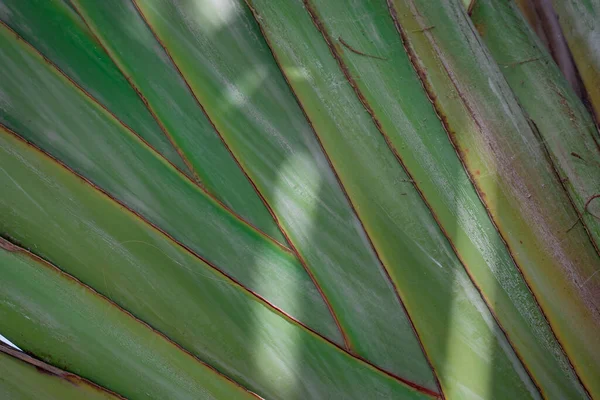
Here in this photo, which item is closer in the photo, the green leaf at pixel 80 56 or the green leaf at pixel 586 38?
the green leaf at pixel 80 56

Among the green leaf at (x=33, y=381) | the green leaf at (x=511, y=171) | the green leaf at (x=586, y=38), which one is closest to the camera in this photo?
the green leaf at (x=33, y=381)

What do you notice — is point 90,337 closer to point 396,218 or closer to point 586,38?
point 396,218

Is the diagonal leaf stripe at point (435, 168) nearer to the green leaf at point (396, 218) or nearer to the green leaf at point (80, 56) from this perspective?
the green leaf at point (396, 218)

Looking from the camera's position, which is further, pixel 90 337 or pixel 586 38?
pixel 586 38

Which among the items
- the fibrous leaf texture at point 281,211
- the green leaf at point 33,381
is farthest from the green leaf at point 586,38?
the green leaf at point 33,381

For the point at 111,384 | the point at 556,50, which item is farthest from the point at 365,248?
the point at 556,50

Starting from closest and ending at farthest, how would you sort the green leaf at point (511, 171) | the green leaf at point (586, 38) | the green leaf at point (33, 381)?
the green leaf at point (33, 381) < the green leaf at point (511, 171) < the green leaf at point (586, 38)

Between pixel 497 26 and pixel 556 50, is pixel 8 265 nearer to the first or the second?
pixel 497 26

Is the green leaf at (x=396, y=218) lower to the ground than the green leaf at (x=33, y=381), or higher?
higher

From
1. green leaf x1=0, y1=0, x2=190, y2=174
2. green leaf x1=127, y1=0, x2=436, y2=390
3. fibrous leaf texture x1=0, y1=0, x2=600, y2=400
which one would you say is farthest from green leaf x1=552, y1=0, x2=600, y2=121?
green leaf x1=0, y1=0, x2=190, y2=174

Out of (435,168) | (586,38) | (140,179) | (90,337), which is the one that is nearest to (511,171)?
(435,168)

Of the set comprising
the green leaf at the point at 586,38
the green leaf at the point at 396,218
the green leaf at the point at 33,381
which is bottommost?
the green leaf at the point at 33,381
